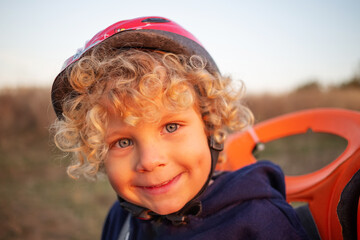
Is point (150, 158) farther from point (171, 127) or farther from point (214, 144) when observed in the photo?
point (214, 144)

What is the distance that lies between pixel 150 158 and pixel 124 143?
0.17 m

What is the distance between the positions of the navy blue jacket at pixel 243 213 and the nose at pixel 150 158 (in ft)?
1.02

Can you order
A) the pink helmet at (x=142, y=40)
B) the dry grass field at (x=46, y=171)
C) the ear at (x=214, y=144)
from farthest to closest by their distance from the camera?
the dry grass field at (x=46, y=171), the ear at (x=214, y=144), the pink helmet at (x=142, y=40)

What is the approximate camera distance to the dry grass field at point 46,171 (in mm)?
2895

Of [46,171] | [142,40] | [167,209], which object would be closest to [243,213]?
[167,209]

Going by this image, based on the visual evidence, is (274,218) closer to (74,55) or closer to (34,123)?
(74,55)

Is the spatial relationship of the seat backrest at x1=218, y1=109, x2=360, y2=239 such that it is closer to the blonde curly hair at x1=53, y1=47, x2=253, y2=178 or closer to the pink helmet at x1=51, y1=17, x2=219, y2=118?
the blonde curly hair at x1=53, y1=47, x2=253, y2=178

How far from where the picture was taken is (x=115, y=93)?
3.80 feet

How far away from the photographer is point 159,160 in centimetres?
110

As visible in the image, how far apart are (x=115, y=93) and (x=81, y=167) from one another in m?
0.60

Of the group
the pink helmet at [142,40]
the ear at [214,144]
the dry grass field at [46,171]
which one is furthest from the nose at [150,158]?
the dry grass field at [46,171]

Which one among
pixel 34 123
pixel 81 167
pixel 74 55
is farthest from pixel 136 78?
pixel 34 123

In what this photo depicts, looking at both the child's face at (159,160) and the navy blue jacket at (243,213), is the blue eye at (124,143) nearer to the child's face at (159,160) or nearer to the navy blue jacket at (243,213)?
the child's face at (159,160)

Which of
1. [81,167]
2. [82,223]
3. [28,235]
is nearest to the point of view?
[81,167]
